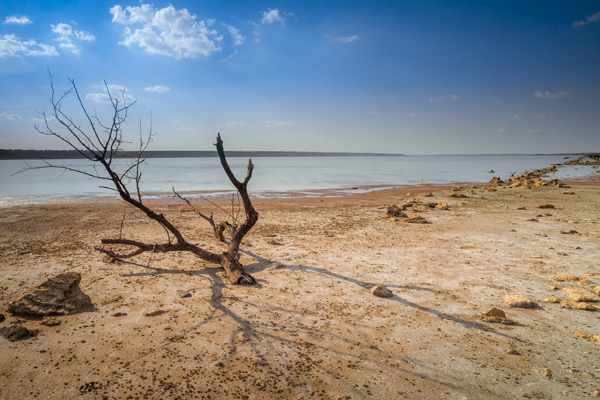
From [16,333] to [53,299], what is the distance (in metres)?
0.53

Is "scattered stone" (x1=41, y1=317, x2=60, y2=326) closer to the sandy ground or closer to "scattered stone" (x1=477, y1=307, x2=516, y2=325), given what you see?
the sandy ground

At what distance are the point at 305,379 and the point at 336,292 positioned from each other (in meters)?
1.89

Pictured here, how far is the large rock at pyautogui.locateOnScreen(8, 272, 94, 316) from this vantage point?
3635 mm

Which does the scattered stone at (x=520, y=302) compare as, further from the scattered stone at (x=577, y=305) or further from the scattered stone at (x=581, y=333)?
the scattered stone at (x=581, y=333)

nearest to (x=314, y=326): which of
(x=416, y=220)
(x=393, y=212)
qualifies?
(x=416, y=220)

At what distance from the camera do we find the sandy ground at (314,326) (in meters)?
2.75

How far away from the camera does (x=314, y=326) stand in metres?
3.66

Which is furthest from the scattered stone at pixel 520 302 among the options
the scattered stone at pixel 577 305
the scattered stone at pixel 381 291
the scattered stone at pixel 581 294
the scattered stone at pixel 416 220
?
the scattered stone at pixel 416 220

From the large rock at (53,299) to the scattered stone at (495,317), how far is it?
4.96m

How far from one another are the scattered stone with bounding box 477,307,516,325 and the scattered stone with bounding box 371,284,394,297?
114 centimetres

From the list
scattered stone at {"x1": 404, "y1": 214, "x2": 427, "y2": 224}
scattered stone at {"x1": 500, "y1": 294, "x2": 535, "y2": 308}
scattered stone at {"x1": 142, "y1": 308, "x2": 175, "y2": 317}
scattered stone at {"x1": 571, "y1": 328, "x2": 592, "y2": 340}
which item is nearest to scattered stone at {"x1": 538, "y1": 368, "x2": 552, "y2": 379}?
scattered stone at {"x1": 571, "y1": 328, "x2": 592, "y2": 340}

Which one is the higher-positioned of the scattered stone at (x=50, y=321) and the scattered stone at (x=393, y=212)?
the scattered stone at (x=393, y=212)

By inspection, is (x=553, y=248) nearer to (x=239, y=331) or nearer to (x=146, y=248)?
(x=239, y=331)

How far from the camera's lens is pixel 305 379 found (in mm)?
2816
